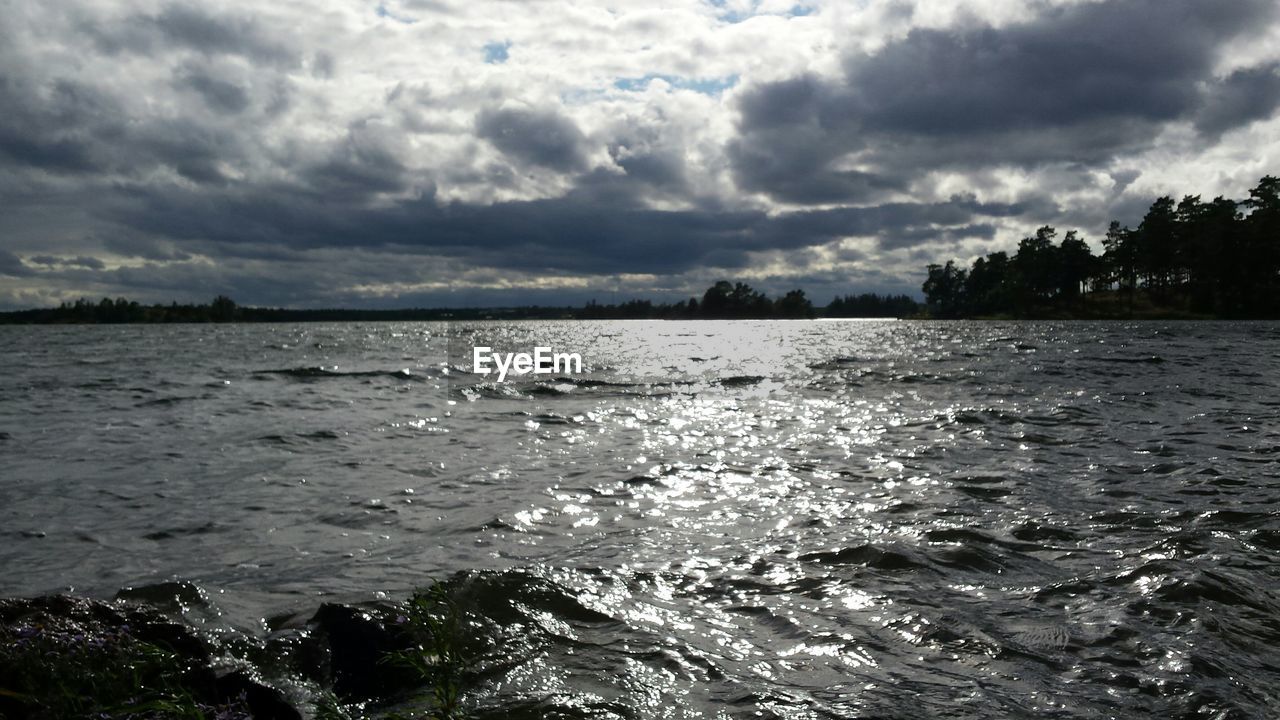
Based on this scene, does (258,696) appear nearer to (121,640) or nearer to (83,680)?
(121,640)

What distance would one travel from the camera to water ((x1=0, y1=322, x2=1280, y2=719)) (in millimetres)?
5648

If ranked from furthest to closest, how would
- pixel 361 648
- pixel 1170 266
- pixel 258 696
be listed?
pixel 1170 266, pixel 361 648, pixel 258 696

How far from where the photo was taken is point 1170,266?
448 feet

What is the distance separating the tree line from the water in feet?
400

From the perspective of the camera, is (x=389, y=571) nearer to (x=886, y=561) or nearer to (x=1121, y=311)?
(x=886, y=561)

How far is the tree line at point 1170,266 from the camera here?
116 m

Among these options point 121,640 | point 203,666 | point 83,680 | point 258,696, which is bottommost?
point 258,696

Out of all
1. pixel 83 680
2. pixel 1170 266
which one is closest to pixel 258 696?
pixel 83 680

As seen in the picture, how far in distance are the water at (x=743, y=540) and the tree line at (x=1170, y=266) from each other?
12202 centimetres

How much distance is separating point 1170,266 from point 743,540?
6287 inches

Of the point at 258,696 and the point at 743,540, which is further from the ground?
the point at 258,696
